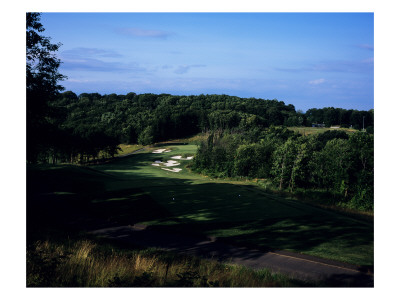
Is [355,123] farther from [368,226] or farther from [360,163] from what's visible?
[368,226]

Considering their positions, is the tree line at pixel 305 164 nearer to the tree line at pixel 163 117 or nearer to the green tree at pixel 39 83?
the tree line at pixel 163 117

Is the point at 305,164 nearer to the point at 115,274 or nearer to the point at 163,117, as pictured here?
the point at 115,274

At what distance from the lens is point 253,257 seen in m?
10.3

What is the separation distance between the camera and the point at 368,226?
44.1 ft

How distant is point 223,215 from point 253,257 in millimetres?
4556

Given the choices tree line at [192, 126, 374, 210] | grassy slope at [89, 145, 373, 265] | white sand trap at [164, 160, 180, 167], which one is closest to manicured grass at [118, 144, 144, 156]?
white sand trap at [164, 160, 180, 167]

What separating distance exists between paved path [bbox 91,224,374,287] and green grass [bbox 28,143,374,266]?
0.44 meters

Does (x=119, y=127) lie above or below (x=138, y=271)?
above

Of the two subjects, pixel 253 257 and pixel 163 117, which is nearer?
pixel 253 257

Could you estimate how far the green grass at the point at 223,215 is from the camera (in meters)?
11.4

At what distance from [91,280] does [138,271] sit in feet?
3.41

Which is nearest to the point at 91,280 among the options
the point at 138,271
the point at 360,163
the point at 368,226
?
the point at 138,271

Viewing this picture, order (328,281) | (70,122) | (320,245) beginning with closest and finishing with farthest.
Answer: (328,281) < (320,245) < (70,122)

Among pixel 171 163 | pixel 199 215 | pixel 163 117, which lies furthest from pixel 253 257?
pixel 163 117
